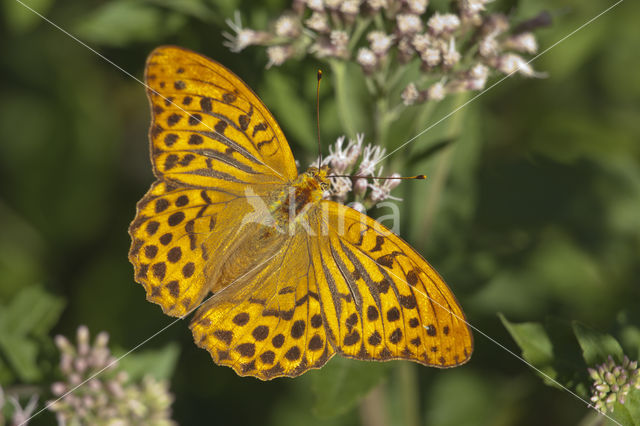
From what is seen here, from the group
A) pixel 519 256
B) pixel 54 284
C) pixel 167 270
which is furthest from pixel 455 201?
pixel 54 284

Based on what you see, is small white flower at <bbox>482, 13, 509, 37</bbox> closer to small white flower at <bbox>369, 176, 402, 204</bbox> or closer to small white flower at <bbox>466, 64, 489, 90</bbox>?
small white flower at <bbox>466, 64, 489, 90</bbox>

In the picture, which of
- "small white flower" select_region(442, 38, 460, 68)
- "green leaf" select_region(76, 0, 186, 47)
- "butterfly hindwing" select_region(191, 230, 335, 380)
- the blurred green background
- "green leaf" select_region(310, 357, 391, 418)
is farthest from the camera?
"green leaf" select_region(76, 0, 186, 47)

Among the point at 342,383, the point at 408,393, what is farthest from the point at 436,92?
the point at 408,393

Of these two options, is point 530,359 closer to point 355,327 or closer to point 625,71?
point 355,327

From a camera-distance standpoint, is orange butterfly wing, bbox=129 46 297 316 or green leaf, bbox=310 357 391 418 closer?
orange butterfly wing, bbox=129 46 297 316

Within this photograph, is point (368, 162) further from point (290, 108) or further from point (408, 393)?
point (408, 393)

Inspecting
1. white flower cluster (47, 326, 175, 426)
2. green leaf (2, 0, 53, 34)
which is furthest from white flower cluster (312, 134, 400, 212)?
green leaf (2, 0, 53, 34)
